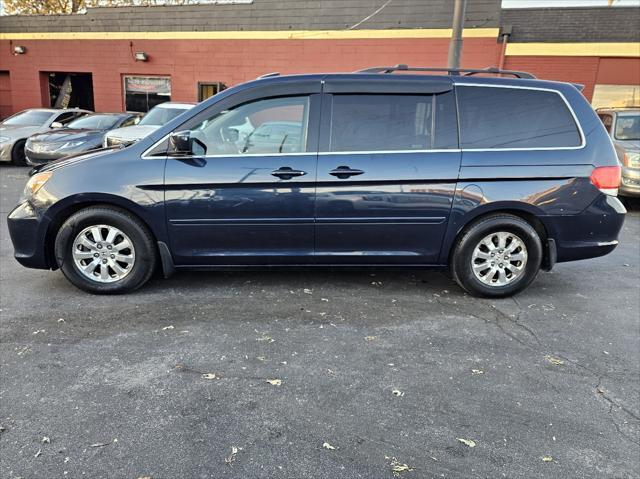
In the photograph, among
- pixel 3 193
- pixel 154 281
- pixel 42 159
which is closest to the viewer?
pixel 154 281

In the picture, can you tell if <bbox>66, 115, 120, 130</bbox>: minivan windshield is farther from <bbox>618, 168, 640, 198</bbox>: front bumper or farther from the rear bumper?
<bbox>618, 168, 640, 198</bbox>: front bumper

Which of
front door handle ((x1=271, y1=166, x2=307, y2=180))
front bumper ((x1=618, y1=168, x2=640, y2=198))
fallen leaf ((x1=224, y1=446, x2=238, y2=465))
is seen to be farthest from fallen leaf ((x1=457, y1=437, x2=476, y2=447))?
front bumper ((x1=618, y1=168, x2=640, y2=198))

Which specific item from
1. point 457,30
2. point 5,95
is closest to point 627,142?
point 457,30

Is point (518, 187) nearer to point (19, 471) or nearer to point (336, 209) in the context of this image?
point (336, 209)

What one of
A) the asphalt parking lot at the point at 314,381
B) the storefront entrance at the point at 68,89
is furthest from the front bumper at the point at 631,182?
the storefront entrance at the point at 68,89

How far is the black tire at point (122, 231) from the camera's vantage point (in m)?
4.00

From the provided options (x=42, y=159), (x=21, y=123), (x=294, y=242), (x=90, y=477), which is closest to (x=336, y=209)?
(x=294, y=242)

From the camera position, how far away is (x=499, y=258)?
4.24 metres

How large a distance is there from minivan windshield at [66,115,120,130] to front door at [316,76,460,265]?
907cm

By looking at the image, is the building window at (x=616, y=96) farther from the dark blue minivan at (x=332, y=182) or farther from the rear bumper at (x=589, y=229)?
the dark blue minivan at (x=332, y=182)

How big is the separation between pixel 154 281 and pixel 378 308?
210 cm

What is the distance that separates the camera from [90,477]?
213cm

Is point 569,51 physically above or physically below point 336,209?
above

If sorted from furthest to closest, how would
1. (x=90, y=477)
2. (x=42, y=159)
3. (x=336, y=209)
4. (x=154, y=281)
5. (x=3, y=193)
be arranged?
(x=42, y=159) < (x=3, y=193) < (x=154, y=281) < (x=336, y=209) < (x=90, y=477)
